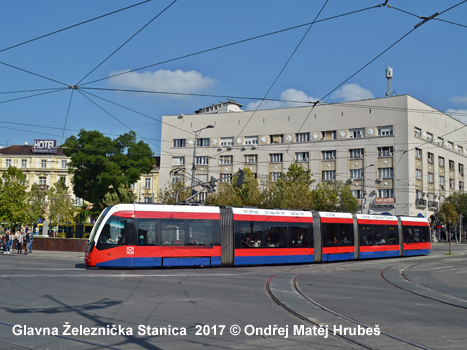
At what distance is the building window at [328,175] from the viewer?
69.1 m

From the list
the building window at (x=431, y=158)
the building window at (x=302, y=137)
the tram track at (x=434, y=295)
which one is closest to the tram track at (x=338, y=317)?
the tram track at (x=434, y=295)

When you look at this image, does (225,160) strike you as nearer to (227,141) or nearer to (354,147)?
(227,141)

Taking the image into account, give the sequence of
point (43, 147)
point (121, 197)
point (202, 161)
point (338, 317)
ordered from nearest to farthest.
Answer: point (338, 317) → point (121, 197) → point (202, 161) → point (43, 147)

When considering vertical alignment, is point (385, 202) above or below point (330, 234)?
above

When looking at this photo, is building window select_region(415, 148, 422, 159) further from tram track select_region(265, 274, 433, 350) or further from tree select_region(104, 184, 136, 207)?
tram track select_region(265, 274, 433, 350)

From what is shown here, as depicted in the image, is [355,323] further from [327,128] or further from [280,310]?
[327,128]

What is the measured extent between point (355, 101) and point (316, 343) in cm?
6452

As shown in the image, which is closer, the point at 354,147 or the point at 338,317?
the point at 338,317

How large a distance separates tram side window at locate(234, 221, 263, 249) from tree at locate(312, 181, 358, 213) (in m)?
29.0

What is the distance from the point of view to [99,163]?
5928 centimetres

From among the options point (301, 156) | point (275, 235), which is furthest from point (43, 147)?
point (275, 235)

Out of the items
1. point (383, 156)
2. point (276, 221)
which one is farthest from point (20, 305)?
point (383, 156)

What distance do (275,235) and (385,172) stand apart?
4349 cm

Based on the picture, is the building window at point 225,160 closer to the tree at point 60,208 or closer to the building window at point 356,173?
the building window at point 356,173
